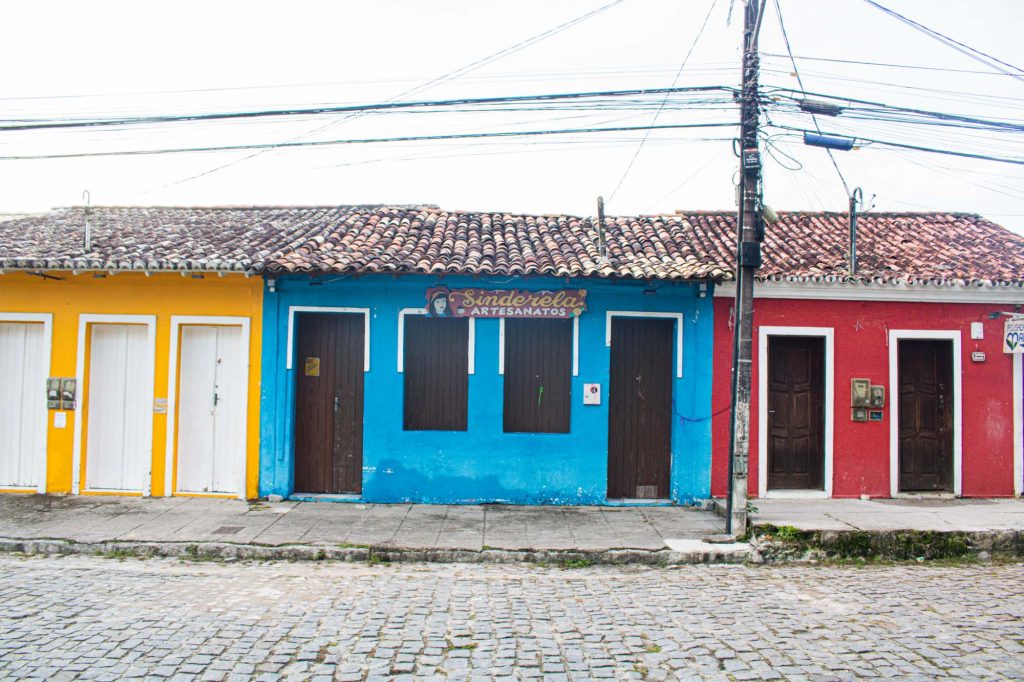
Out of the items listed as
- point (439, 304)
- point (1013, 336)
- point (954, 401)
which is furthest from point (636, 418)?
point (1013, 336)

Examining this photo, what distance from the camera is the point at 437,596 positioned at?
6.25 m

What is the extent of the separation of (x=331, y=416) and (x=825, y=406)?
643 centimetres

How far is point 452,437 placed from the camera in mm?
9453

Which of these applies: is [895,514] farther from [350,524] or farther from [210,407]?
[210,407]

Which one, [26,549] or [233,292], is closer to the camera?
[26,549]

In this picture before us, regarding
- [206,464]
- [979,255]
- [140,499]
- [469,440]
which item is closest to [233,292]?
[206,464]

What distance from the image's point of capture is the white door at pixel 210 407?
31.5ft

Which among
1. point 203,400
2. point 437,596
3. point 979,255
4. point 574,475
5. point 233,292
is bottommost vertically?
point 437,596

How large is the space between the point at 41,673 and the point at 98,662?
1.00 ft

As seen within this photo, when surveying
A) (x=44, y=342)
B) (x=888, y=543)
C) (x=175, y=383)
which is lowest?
(x=888, y=543)

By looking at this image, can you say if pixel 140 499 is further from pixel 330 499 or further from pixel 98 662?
pixel 98 662

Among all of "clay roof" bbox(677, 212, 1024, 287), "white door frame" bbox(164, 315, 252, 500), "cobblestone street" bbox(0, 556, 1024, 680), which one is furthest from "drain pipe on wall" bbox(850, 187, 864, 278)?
"white door frame" bbox(164, 315, 252, 500)

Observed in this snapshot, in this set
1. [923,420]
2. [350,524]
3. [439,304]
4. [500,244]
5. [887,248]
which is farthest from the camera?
[887,248]

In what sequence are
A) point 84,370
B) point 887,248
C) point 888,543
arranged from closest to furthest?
1. point 888,543
2. point 84,370
3. point 887,248
